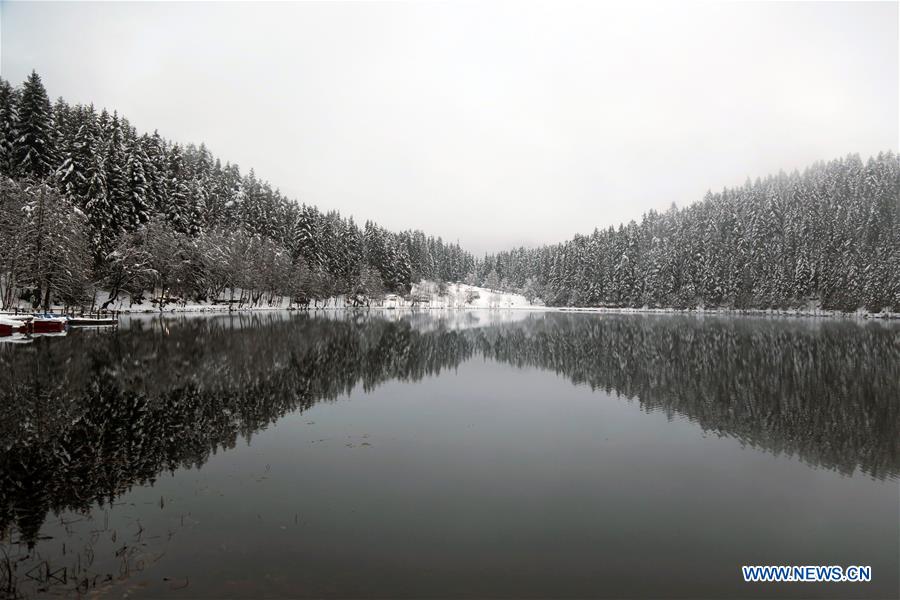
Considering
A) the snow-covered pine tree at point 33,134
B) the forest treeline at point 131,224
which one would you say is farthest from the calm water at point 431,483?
the snow-covered pine tree at point 33,134

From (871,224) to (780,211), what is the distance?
16948 millimetres

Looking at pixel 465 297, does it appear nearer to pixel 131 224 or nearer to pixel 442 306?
pixel 442 306

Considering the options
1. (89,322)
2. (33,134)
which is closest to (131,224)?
(33,134)

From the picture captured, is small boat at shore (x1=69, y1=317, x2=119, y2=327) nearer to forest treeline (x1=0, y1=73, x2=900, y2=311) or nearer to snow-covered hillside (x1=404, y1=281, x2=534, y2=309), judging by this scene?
forest treeline (x1=0, y1=73, x2=900, y2=311)

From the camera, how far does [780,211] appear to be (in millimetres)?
110375

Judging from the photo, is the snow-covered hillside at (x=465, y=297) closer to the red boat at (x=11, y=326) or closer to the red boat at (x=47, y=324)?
the red boat at (x=47, y=324)

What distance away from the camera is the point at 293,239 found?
104m

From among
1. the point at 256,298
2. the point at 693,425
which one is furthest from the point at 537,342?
the point at 256,298

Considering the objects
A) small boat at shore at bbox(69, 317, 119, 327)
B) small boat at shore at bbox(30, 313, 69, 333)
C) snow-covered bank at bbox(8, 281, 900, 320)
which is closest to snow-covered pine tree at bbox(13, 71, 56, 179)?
snow-covered bank at bbox(8, 281, 900, 320)

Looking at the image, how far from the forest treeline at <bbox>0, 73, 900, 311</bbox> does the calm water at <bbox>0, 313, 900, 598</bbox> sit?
33219 millimetres

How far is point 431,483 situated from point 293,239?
101812 millimetres

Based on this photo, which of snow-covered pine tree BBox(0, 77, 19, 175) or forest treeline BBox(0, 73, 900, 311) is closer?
forest treeline BBox(0, 73, 900, 311)

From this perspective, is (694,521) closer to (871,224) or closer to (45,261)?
(45,261)

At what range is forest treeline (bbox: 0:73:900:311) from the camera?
4803 centimetres
